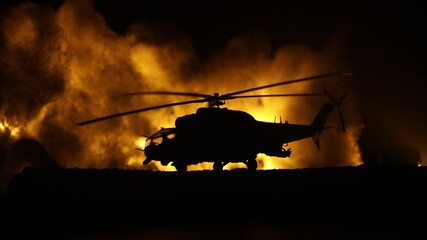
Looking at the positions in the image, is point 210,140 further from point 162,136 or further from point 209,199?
point 209,199

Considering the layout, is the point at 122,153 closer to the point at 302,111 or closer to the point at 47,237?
the point at 302,111

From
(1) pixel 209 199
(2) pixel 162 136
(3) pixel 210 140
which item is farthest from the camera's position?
(2) pixel 162 136

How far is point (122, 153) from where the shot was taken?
5275cm

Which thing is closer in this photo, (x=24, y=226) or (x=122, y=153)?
(x=24, y=226)

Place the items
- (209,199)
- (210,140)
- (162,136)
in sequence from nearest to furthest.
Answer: (209,199)
(210,140)
(162,136)

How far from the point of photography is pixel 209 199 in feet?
47.8

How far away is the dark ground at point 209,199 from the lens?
46.6 feet

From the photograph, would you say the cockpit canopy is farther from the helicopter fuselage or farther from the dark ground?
the dark ground

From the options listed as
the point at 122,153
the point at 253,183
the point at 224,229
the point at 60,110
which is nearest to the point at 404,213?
the point at 253,183

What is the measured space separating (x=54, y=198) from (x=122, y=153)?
38649 mm

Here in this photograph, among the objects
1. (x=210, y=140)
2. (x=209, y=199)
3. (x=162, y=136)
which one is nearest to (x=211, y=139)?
(x=210, y=140)

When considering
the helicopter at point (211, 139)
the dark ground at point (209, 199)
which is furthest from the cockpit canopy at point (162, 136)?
the dark ground at point (209, 199)

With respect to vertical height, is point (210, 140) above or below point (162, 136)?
below

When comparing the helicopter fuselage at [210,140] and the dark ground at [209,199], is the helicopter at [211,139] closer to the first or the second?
the helicopter fuselage at [210,140]
